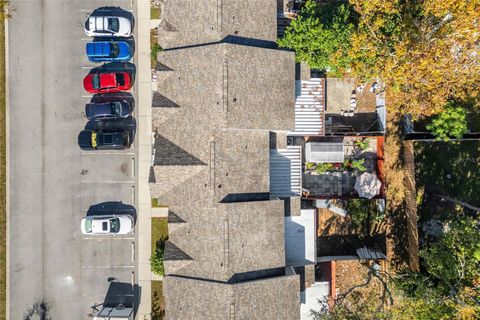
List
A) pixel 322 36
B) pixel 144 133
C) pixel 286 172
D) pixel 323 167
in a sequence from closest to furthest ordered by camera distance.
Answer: pixel 322 36 → pixel 286 172 → pixel 323 167 → pixel 144 133

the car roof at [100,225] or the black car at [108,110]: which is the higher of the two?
the black car at [108,110]

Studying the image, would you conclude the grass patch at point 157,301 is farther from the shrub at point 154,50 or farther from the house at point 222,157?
the shrub at point 154,50

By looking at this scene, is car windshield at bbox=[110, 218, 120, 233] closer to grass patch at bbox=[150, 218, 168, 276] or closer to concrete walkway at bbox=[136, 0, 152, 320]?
concrete walkway at bbox=[136, 0, 152, 320]

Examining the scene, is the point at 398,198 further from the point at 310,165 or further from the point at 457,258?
the point at 310,165

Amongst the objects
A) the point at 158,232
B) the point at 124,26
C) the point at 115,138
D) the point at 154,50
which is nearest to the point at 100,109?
the point at 115,138

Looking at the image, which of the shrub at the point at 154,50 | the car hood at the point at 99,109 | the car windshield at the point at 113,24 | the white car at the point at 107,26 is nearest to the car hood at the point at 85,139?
the car hood at the point at 99,109

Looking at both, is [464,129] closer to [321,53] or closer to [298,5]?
[321,53]
